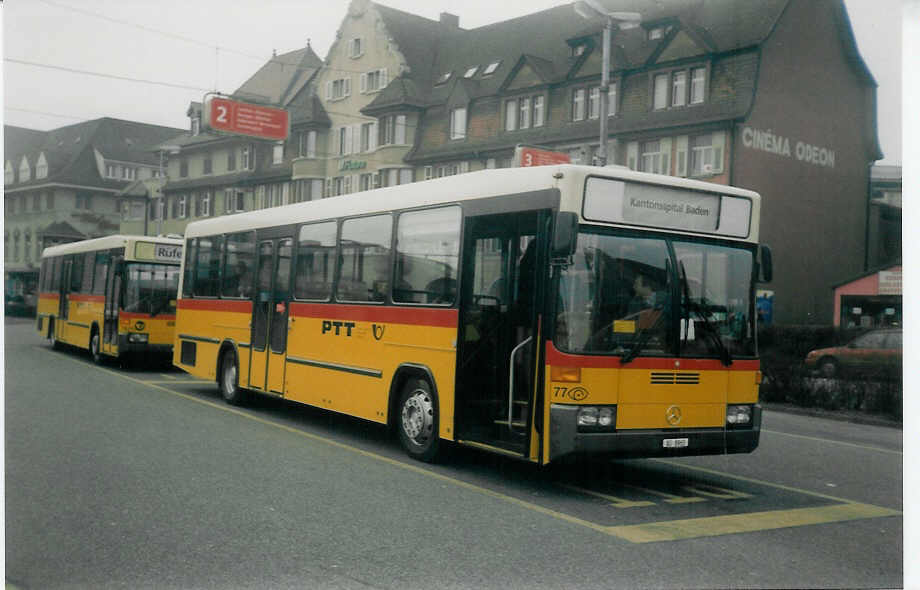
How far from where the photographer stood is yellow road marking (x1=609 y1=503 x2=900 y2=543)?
23.0 feet

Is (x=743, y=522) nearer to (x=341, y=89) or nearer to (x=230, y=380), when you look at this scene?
(x=230, y=380)

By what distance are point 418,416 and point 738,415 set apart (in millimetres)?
3099

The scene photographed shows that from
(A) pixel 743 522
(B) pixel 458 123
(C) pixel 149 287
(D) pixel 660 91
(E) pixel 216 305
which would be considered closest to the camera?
(A) pixel 743 522

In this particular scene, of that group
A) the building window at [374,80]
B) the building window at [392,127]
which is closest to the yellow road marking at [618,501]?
the building window at [392,127]

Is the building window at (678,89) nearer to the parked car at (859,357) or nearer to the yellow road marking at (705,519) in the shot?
the parked car at (859,357)

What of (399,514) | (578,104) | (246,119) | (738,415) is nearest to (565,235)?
(738,415)

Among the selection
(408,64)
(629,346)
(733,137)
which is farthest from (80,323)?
(733,137)

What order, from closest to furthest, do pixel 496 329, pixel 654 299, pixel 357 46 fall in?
pixel 654 299
pixel 496 329
pixel 357 46

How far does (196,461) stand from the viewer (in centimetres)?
942

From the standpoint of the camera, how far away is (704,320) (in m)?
8.63

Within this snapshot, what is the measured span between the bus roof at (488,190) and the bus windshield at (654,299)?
0.42m

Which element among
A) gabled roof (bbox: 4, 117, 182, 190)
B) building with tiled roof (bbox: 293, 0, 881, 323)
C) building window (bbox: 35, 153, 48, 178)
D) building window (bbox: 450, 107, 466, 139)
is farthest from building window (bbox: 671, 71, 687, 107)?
building window (bbox: 35, 153, 48, 178)

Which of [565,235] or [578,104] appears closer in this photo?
[565,235]

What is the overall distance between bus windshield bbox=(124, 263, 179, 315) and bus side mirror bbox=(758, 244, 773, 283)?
1434cm
